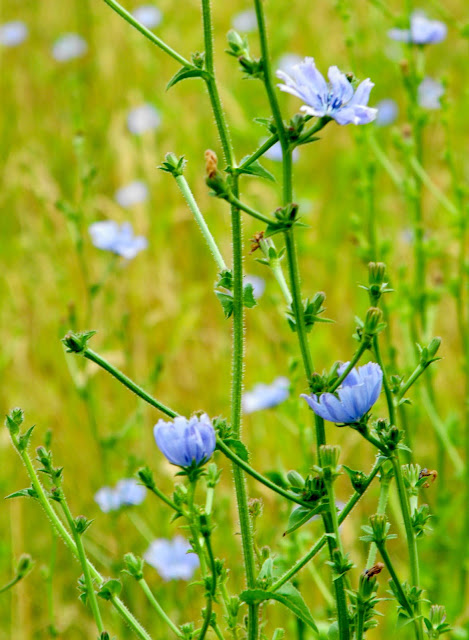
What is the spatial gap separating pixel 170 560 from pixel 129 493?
219mm

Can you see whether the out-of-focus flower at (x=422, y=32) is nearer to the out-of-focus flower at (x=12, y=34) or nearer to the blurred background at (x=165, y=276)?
the blurred background at (x=165, y=276)

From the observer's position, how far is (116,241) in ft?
9.51

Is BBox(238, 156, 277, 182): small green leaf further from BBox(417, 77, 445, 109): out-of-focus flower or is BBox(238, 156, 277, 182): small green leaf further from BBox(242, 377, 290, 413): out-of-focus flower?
BBox(417, 77, 445, 109): out-of-focus flower

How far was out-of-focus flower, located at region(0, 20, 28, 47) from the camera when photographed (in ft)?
17.0

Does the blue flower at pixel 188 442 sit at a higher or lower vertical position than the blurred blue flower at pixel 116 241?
lower

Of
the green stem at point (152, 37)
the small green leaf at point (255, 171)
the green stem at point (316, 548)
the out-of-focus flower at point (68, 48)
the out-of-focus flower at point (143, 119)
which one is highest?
the out-of-focus flower at point (68, 48)

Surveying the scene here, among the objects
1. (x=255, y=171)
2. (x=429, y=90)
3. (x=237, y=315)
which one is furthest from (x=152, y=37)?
(x=429, y=90)

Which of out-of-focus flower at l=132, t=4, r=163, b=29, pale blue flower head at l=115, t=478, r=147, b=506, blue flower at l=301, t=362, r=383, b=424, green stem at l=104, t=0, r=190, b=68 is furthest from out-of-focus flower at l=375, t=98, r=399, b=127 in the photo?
blue flower at l=301, t=362, r=383, b=424

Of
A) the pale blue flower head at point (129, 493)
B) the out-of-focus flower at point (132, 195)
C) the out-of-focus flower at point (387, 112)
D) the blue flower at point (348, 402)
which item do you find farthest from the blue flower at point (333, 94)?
the out-of-focus flower at point (387, 112)

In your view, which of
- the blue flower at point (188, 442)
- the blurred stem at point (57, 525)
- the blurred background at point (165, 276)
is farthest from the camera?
the blurred background at point (165, 276)

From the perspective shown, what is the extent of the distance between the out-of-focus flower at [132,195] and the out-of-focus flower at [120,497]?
5.09ft

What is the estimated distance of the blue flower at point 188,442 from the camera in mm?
1160

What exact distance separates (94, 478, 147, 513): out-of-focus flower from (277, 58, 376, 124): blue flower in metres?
1.39

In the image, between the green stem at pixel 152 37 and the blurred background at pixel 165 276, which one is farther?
the blurred background at pixel 165 276
